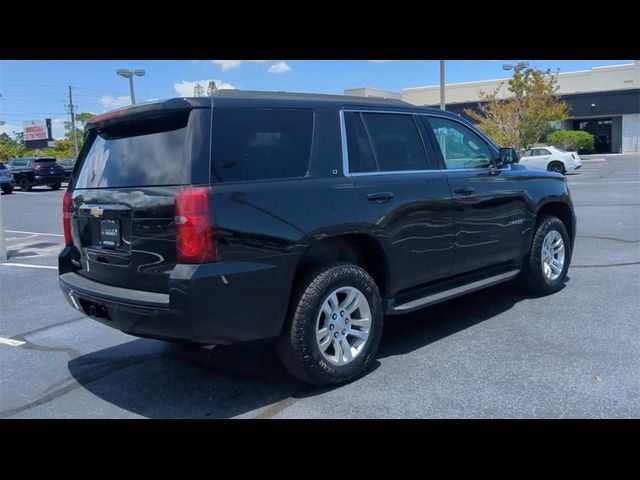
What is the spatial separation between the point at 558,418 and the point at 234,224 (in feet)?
7.54

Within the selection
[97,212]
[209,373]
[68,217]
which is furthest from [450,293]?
[68,217]

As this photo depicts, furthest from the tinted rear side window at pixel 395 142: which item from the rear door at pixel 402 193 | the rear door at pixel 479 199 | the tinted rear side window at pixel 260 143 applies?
the tinted rear side window at pixel 260 143

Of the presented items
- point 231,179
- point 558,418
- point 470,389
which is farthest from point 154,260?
point 558,418

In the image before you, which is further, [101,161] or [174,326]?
[101,161]

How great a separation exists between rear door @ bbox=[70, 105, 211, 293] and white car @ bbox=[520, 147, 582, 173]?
90.5 feet

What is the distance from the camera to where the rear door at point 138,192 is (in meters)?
3.50

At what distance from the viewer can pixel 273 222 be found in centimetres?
365

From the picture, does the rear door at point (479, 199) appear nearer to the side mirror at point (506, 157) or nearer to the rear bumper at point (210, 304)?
the side mirror at point (506, 157)

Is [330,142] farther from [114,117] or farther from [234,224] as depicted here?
[114,117]

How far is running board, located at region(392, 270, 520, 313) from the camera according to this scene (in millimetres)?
4528

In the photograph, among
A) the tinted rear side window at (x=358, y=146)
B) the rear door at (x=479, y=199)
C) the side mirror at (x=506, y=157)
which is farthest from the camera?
the side mirror at (x=506, y=157)

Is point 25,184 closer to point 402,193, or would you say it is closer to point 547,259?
point 547,259

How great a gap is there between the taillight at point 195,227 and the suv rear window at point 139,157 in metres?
0.13
